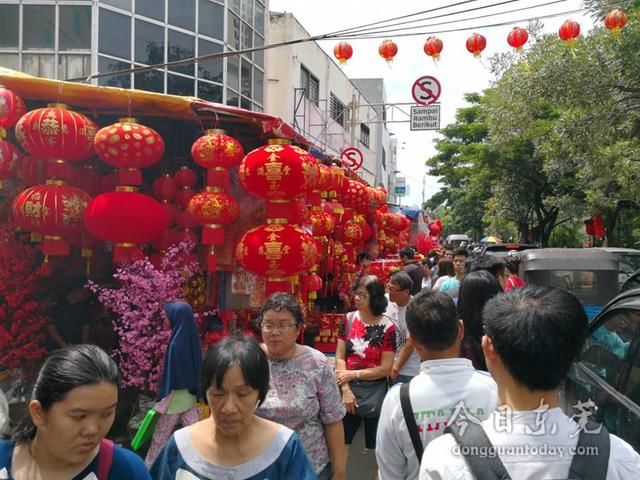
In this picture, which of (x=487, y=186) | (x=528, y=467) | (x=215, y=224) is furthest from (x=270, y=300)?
(x=487, y=186)

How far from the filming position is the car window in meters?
2.92

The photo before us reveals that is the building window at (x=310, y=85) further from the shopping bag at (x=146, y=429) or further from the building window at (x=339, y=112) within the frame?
the shopping bag at (x=146, y=429)

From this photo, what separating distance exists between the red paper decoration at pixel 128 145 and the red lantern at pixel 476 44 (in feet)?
16.2

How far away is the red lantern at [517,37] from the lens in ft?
25.2

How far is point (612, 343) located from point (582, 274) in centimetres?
526

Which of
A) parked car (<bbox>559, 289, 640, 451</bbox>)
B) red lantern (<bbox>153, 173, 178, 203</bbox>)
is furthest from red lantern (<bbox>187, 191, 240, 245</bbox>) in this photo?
parked car (<bbox>559, 289, 640, 451</bbox>)

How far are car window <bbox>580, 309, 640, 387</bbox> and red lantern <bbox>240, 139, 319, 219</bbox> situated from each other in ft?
8.35

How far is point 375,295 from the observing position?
3912 mm

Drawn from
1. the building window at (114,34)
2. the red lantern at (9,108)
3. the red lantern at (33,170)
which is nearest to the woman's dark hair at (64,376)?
the red lantern at (9,108)

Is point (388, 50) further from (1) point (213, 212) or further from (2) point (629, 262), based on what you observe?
(2) point (629, 262)

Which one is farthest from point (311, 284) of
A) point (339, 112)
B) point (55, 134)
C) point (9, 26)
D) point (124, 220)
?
point (339, 112)

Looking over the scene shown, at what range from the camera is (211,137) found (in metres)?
5.04

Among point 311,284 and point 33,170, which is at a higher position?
point 33,170

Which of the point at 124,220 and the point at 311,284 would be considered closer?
the point at 124,220
